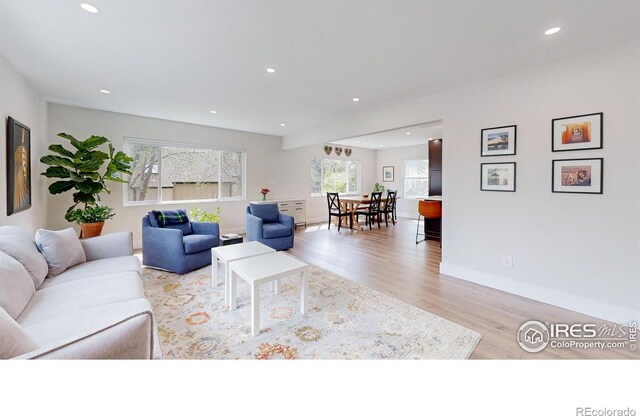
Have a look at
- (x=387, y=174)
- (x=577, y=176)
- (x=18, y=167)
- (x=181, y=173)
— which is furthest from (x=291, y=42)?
(x=387, y=174)

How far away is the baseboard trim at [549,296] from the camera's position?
2217 millimetres

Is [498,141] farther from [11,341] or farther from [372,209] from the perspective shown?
[372,209]

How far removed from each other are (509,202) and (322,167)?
560 cm

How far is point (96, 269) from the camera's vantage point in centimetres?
221

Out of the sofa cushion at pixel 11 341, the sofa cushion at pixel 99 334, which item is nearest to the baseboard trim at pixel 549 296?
the sofa cushion at pixel 99 334

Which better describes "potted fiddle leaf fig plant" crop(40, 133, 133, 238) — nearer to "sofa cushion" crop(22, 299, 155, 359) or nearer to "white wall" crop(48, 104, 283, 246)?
"white wall" crop(48, 104, 283, 246)

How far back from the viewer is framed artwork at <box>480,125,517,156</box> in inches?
109

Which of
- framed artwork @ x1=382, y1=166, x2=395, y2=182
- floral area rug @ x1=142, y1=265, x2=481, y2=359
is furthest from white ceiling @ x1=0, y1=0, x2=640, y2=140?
framed artwork @ x1=382, y1=166, x2=395, y2=182

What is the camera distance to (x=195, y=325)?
2.16 m

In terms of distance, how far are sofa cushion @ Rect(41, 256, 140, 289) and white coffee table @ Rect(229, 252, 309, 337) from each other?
0.87 m

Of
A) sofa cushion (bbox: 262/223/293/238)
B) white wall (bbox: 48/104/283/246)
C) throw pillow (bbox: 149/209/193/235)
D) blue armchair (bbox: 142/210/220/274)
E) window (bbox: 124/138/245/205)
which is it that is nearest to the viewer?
blue armchair (bbox: 142/210/220/274)

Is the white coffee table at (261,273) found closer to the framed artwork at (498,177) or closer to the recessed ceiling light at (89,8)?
the recessed ceiling light at (89,8)

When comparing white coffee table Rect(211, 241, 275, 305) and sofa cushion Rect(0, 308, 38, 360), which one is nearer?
sofa cushion Rect(0, 308, 38, 360)
